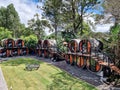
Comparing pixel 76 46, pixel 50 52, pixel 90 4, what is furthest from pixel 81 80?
pixel 90 4

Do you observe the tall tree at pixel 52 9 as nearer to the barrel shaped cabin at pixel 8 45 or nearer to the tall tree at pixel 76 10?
the tall tree at pixel 76 10

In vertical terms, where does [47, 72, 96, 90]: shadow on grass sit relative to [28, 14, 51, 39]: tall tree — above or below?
below

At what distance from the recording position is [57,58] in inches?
1256

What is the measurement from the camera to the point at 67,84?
18.0 meters

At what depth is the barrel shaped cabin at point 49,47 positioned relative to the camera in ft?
111

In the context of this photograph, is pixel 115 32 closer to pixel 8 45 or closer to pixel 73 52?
pixel 73 52

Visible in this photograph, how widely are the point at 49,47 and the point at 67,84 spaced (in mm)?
17535

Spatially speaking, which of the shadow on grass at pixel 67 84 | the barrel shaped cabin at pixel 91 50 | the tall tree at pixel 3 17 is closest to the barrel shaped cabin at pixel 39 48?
the barrel shaped cabin at pixel 91 50

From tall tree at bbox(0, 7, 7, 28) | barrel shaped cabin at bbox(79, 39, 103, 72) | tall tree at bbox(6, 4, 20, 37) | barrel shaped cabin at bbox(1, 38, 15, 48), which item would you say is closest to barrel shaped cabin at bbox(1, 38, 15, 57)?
barrel shaped cabin at bbox(1, 38, 15, 48)

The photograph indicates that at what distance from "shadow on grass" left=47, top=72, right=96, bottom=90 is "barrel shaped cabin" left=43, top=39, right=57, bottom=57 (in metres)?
13.1

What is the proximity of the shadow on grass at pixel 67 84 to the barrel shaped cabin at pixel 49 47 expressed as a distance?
13.1m

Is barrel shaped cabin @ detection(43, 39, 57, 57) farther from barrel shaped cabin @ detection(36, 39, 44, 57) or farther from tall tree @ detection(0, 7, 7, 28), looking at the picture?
tall tree @ detection(0, 7, 7, 28)

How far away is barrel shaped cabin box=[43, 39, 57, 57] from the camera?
111 feet

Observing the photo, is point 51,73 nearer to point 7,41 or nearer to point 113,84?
point 113,84
